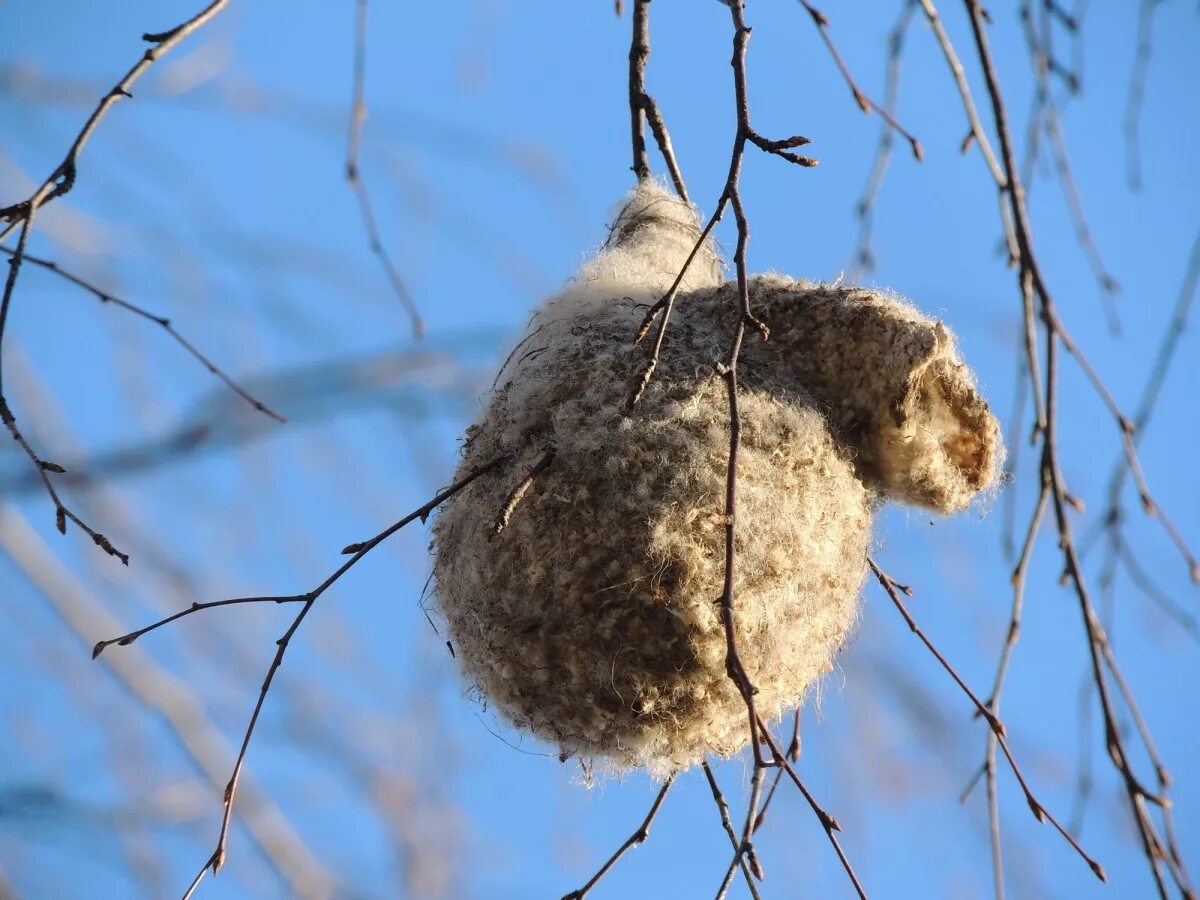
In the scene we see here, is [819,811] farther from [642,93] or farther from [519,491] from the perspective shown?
[642,93]

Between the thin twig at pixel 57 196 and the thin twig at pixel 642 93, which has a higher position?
the thin twig at pixel 642 93

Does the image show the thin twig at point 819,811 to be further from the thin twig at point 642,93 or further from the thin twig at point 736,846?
the thin twig at point 642,93

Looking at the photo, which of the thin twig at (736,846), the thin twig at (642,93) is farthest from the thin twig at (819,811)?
the thin twig at (642,93)

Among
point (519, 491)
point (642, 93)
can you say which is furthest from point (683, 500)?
point (642, 93)

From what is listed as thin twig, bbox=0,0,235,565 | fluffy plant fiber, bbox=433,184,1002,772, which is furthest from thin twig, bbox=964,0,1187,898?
thin twig, bbox=0,0,235,565

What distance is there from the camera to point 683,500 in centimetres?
142

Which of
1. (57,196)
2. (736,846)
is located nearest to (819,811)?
(736,846)

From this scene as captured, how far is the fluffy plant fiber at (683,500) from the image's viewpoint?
1422 mm

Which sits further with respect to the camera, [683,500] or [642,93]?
[642,93]

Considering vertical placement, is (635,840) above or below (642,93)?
below

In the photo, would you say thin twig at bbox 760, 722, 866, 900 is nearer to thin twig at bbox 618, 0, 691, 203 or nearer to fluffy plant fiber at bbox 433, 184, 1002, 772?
fluffy plant fiber at bbox 433, 184, 1002, 772

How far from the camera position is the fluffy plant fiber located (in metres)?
1.42

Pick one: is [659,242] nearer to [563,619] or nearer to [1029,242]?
[1029,242]

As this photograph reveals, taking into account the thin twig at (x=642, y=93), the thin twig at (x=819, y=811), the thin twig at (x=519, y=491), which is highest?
the thin twig at (x=642, y=93)
